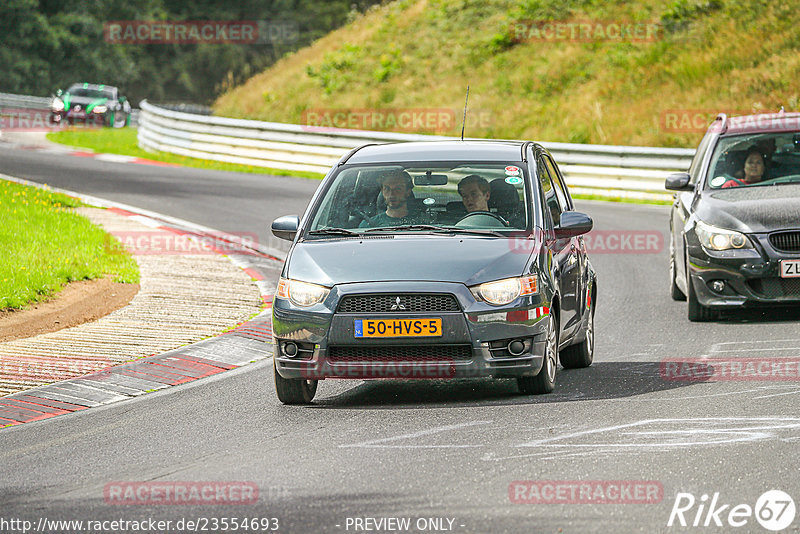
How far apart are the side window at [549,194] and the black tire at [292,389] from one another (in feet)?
7.05

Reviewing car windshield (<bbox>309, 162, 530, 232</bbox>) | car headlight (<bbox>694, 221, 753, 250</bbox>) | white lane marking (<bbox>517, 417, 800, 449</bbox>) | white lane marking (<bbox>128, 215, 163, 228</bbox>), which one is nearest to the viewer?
white lane marking (<bbox>517, 417, 800, 449</bbox>)

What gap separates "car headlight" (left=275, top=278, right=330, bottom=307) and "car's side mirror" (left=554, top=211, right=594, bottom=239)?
1877mm

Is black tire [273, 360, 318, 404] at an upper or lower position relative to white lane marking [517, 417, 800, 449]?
lower

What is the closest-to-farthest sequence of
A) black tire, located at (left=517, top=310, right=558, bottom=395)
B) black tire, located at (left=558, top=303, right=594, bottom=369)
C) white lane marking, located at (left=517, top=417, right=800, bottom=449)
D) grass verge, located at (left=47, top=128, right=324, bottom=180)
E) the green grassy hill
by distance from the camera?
white lane marking, located at (left=517, top=417, right=800, bottom=449)
black tire, located at (left=517, top=310, right=558, bottom=395)
black tire, located at (left=558, top=303, right=594, bottom=369)
grass verge, located at (left=47, top=128, right=324, bottom=180)
the green grassy hill

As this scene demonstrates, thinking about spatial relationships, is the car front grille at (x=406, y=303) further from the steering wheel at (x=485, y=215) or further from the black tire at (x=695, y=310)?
the black tire at (x=695, y=310)

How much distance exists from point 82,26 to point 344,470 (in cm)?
6795

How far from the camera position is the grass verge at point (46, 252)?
12.6 m

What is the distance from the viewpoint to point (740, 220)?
11820 millimetres

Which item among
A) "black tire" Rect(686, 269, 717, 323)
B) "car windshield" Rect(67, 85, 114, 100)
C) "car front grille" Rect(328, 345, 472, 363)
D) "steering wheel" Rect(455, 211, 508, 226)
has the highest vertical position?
"steering wheel" Rect(455, 211, 508, 226)

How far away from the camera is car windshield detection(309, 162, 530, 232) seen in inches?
352

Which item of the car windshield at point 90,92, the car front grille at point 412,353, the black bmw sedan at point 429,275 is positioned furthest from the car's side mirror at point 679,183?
the car windshield at point 90,92

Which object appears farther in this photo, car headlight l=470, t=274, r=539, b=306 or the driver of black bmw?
the driver of black bmw

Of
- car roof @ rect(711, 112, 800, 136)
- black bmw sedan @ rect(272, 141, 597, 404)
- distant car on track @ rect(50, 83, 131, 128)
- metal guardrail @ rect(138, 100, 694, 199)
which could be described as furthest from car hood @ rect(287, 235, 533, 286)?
distant car on track @ rect(50, 83, 131, 128)

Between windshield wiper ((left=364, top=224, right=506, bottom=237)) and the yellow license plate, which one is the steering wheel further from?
the yellow license plate
